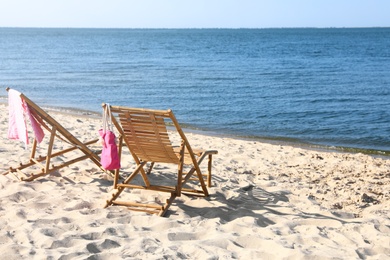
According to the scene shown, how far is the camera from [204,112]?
1482 cm

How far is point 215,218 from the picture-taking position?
5.00 m

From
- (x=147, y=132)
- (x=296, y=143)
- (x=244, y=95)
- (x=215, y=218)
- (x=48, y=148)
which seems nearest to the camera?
(x=215, y=218)

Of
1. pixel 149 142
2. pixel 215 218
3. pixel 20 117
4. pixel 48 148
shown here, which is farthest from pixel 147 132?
pixel 20 117

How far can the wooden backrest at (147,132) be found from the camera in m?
4.96

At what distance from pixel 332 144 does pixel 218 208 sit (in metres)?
6.57

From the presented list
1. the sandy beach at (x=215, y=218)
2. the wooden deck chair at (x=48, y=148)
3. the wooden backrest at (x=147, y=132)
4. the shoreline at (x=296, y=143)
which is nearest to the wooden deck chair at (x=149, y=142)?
the wooden backrest at (x=147, y=132)

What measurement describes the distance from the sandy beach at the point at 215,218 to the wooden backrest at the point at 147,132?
0.55 metres

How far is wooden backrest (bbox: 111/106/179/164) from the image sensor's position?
16.3ft

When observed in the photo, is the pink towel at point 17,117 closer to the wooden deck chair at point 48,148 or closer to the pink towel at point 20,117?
the pink towel at point 20,117

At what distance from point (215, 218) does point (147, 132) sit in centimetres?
102

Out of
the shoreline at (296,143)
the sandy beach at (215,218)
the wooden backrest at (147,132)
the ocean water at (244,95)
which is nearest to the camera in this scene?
the sandy beach at (215,218)

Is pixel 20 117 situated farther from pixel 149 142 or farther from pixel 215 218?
pixel 215 218

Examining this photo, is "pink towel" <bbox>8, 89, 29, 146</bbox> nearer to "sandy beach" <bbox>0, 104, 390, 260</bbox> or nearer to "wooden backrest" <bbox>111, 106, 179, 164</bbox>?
"sandy beach" <bbox>0, 104, 390, 260</bbox>

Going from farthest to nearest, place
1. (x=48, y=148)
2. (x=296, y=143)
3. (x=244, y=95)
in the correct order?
(x=244, y=95)
(x=296, y=143)
(x=48, y=148)
